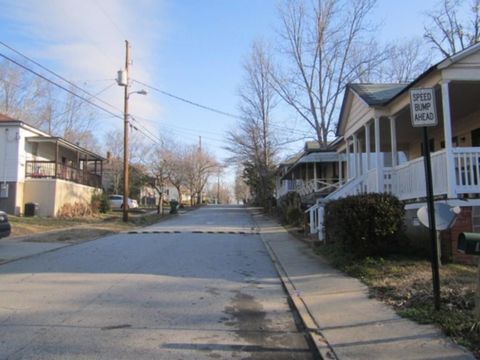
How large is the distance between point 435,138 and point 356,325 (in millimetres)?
15572

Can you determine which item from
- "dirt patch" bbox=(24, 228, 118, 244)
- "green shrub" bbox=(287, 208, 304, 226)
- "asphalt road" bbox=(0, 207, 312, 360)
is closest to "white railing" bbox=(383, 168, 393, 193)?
"asphalt road" bbox=(0, 207, 312, 360)

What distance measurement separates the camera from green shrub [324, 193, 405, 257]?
10.8m

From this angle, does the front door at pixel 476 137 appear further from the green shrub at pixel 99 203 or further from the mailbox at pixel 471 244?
the green shrub at pixel 99 203

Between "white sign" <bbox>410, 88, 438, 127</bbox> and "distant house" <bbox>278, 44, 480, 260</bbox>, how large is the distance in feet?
15.7

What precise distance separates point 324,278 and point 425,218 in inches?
121

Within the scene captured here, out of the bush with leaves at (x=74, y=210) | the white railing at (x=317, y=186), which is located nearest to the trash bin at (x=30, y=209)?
the bush with leaves at (x=74, y=210)

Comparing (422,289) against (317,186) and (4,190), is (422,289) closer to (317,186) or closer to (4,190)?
(4,190)

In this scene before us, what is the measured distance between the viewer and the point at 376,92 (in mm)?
17719

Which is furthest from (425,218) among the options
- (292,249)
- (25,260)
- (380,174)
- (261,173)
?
(261,173)

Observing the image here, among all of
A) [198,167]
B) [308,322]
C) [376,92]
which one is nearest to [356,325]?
[308,322]

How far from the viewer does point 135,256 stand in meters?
14.4

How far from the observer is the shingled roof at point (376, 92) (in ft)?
53.4

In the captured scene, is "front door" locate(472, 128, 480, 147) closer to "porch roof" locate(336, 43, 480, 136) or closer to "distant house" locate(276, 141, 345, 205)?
"porch roof" locate(336, 43, 480, 136)

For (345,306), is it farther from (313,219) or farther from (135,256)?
(313,219)
